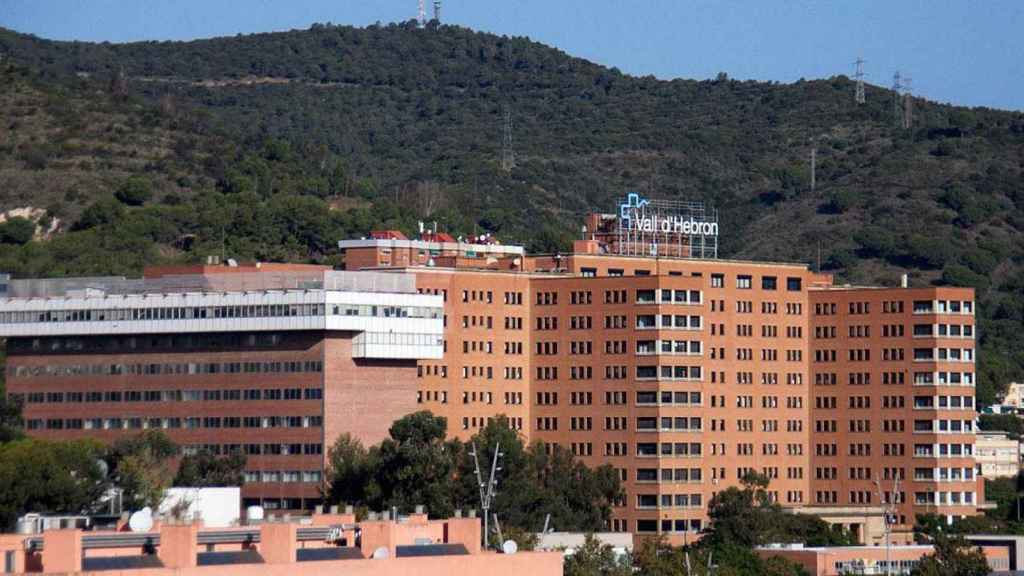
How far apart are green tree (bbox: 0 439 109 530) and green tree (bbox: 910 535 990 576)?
56775mm

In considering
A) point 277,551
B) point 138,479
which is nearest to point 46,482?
point 138,479

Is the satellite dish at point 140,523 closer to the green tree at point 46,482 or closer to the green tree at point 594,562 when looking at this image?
the green tree at point 46,482

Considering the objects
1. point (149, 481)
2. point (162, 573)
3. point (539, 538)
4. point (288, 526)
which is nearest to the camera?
point (162, 573)

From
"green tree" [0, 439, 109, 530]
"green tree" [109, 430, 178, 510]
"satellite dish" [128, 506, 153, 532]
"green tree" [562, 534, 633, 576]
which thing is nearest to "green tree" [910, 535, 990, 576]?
"green tree" [562, 534, 633, 576]

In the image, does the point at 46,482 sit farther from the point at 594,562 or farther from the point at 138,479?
the point at 594,562

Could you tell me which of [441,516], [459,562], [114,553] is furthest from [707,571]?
[114,553]

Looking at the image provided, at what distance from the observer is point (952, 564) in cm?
19300

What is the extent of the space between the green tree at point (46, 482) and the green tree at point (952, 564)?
56775mm

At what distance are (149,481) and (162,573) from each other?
79.1 m

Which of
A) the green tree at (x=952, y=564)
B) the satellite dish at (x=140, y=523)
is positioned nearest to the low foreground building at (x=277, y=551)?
the satellite dish at (x=140, y=523)

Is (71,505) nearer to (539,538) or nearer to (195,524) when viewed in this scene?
(539,538)

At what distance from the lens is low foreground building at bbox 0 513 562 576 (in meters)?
101

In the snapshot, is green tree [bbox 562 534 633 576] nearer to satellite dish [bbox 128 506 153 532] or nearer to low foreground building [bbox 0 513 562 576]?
low foreground building [bbox 0 513 562 576]

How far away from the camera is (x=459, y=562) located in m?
113
